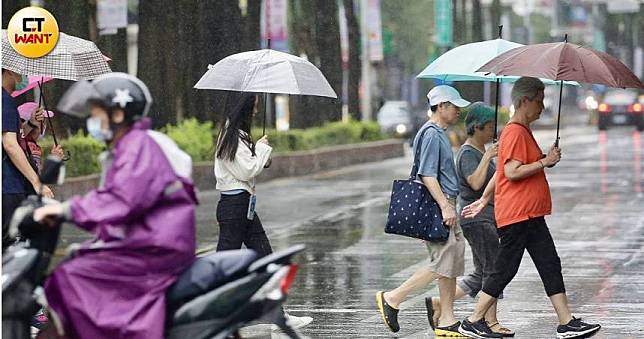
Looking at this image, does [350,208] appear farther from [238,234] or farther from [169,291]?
[169,291]

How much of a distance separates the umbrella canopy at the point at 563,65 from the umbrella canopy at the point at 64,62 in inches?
117

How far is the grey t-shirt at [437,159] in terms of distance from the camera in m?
9.78

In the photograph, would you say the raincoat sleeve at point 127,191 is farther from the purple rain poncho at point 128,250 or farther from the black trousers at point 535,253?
the black trousers at point 535,253

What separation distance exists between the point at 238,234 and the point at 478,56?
80.4 inches

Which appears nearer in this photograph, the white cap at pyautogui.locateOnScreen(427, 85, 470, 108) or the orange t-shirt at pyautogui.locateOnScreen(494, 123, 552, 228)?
the orange t-shirt at pyautogui.locateOnScreen(494, 123, 552, 228)

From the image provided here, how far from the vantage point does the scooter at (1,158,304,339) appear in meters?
6.31

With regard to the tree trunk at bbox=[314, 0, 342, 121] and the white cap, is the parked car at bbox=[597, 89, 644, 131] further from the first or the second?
the white cap

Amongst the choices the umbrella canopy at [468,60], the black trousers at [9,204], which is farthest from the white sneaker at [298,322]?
the black trousers at [9,204]

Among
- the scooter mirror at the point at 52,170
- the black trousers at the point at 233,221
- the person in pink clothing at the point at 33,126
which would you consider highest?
the scooter mirror at the point at 52,170

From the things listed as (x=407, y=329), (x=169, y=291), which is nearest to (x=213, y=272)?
(x=169, y=291)

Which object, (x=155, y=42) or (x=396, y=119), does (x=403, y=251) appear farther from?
(x=396, y=119)

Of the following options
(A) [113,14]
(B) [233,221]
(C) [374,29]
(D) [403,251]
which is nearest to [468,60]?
(B) [233,221]

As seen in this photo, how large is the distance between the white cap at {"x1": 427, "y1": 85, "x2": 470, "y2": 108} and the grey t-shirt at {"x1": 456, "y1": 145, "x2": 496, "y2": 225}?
38 centimetres

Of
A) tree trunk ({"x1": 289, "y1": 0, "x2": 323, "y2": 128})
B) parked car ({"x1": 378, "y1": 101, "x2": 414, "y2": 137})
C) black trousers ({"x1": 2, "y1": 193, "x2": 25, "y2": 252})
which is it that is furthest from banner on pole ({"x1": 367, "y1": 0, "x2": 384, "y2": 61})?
black trousers ({"x1": 2, "y1": 193, "x2": 25, "y2": 252})
